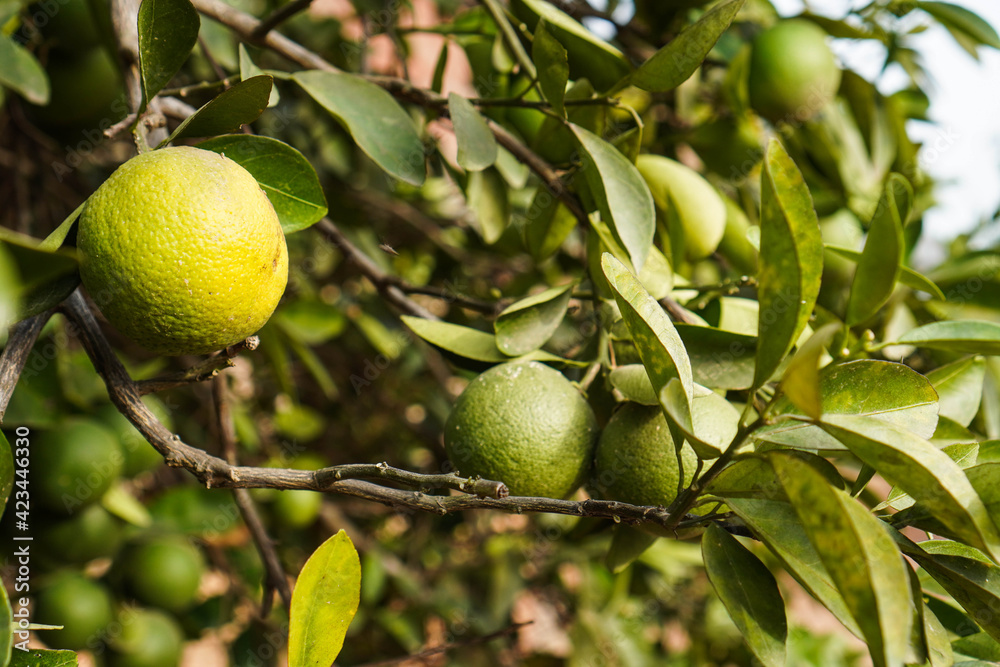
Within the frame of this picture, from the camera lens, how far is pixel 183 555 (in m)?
1.30

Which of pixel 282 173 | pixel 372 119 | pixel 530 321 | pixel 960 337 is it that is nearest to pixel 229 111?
pixel 282 173

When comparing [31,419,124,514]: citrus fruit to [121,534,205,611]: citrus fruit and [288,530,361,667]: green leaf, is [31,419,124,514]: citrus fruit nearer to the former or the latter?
[121,534,205,611]: citrus fruit

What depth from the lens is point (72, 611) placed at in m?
1.09

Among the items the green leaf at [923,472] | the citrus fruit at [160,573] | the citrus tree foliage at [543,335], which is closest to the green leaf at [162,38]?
the citrus tree foliage at [543,335]

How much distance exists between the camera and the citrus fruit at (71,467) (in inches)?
39.6

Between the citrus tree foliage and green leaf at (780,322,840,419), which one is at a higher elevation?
green leaf at (780,322,840,419)

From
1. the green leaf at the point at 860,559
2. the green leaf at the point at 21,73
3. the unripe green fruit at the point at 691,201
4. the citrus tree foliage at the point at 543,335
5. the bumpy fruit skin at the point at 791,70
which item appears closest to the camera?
the green leaf at the point at 860,559

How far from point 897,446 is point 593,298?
16.8 inches

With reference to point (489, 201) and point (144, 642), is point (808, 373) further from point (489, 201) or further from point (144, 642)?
point (144, 642)

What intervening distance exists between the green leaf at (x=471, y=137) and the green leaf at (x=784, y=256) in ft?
1.06

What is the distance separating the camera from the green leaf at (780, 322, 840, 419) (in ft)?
1.24

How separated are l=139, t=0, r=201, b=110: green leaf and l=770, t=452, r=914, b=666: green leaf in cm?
56

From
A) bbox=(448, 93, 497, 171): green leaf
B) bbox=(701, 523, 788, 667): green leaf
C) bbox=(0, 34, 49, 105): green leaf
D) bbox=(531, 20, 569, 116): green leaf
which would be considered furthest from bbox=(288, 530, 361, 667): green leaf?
bbox=(0, 34, 49, 105): green leaf

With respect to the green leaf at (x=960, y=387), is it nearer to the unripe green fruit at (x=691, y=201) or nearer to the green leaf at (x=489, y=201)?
the unripe green fruit at (x=691, y=201)
